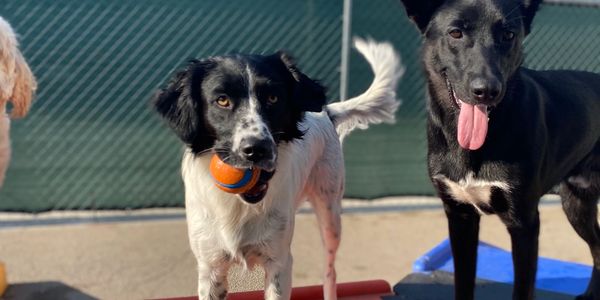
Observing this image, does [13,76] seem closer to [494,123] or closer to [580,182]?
[494,123]

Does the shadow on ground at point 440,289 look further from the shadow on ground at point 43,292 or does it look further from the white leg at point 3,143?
the white leg at point 3,143

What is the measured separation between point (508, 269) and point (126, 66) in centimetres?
312

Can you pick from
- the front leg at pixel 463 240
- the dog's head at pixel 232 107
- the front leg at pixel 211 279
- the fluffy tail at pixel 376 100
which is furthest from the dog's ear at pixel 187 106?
the fluffy tail at pixel 376 100

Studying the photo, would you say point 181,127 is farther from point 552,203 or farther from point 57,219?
point 552,203

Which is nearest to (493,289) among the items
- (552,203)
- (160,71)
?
(552,203)

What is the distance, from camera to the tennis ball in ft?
7.51

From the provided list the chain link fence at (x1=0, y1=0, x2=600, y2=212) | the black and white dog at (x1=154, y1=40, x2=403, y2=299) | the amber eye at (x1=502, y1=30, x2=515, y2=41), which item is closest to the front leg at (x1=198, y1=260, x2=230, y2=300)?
the black and white dog at (x1=154, y1=40, x2=403, y2=299)

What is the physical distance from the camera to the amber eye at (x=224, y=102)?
90.4 inches

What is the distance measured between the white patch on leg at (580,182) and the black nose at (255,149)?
1741mm

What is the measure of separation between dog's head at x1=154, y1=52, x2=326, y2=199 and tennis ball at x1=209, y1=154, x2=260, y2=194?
34mm

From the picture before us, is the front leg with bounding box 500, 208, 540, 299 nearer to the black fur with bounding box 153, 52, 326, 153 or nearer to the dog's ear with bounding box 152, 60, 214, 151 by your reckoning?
the black fur with bounding box 153, 52, 326, 153

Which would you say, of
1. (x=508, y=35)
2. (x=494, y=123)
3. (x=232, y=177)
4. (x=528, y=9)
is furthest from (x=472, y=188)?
(x=232, y=177)

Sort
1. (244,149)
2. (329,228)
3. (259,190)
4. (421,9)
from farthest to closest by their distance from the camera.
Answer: (329,228) → (421,9) → (259,190) → (244,149)

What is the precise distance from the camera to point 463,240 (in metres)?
2.85
